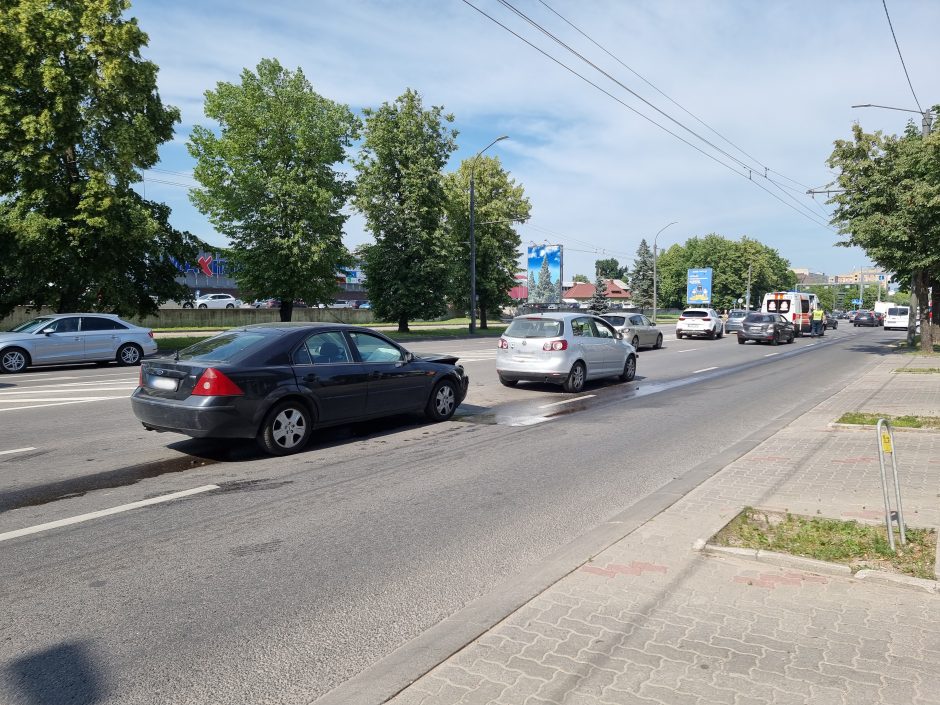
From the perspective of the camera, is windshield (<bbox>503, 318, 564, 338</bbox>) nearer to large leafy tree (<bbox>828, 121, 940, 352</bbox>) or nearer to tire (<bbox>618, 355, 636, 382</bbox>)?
tire (<bbox>618, 355, 636, 382</bbox>)

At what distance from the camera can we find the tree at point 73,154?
22.2 m

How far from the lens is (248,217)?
113 feet

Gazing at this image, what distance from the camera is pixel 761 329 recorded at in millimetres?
33125

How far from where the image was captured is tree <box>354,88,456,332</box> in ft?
132

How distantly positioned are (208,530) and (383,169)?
37.9m

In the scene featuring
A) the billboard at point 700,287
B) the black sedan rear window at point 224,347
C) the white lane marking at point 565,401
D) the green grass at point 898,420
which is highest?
the billboard at point 700,287

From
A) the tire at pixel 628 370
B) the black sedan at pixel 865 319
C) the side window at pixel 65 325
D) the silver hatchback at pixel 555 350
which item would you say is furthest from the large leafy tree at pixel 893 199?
the black sedan at pixel 865 319

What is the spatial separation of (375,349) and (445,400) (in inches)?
61.7

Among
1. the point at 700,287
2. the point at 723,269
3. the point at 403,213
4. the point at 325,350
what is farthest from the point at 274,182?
the point at 723,269

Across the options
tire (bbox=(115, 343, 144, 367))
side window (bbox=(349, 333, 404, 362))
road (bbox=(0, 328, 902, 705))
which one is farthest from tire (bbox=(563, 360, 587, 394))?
tire (bbox=(115, 343, 144, 367))

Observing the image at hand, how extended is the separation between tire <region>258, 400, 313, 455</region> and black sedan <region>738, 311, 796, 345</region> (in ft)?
96.4

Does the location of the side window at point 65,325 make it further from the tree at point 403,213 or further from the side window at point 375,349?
the tree at point 403,213

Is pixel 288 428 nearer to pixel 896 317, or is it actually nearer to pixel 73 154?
pixel 73 154

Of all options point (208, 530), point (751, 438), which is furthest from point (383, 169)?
point (208, 530)
